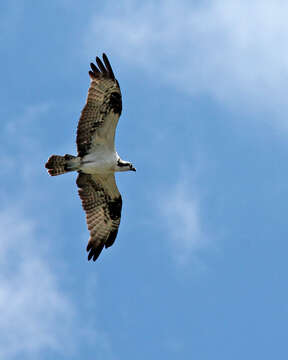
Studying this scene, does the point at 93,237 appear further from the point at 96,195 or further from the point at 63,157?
the point at 63,157

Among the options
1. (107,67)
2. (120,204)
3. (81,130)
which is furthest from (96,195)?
(107,67)

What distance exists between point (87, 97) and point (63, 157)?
1617mm

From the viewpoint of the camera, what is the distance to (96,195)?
21344 mm

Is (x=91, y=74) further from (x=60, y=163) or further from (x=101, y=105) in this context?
(x=60, y=163)

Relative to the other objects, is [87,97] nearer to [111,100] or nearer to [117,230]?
[111,100]

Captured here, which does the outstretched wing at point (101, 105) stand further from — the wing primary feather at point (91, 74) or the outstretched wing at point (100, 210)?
the outstretched wing at point (100, 210)

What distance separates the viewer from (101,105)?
1983 cm

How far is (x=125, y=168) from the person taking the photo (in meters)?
20.7

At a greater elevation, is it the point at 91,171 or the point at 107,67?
the point at 107,67

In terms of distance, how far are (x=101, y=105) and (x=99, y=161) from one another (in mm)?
1418

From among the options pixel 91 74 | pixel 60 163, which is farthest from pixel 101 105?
pixel 60 163

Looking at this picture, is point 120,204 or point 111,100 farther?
point 120,204

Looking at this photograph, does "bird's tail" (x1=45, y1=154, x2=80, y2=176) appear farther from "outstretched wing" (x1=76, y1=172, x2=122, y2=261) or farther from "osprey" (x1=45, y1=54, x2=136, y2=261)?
"outstretched wing" (x1=76, y1=172, x2=122, y2=261)

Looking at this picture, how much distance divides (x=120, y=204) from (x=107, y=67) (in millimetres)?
3755
